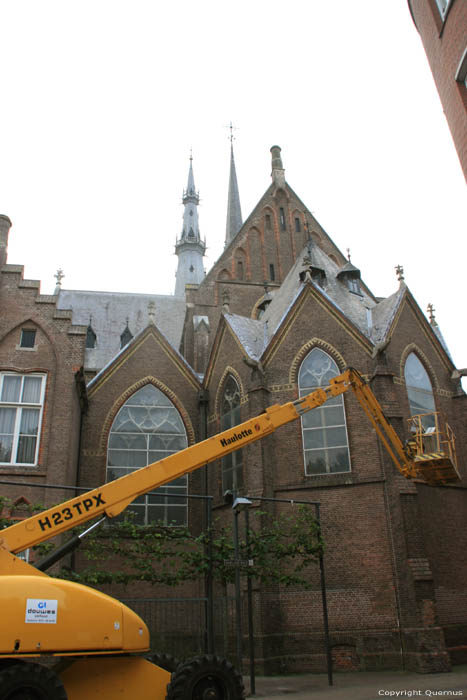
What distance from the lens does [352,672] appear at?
55.4 ft

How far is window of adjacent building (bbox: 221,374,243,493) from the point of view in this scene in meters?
21.3

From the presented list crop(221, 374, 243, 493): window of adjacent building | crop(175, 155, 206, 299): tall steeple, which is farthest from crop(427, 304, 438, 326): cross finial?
crop(175, 155, 206, 299): tall steeple

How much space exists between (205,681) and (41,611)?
266 centimetres

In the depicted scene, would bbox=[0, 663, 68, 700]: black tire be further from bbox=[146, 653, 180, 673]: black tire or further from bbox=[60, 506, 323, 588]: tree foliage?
bbox=[60, 506, 323, 588]: tree foliage

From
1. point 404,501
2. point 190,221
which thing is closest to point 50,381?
point 404,501

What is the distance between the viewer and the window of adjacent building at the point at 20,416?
62.9ft

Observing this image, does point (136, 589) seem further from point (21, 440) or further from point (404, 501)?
point (404, 501)

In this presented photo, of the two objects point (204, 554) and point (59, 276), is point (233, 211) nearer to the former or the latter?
point (59, 276)

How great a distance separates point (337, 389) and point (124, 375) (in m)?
13.8

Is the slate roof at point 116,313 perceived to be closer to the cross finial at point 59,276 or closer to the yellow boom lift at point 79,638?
the cross finial at point 59,276

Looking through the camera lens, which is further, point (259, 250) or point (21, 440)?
point (259, 250)

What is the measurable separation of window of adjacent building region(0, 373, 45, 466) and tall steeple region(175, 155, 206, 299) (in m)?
43.9

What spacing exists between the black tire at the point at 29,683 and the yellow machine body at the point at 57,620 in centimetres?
23

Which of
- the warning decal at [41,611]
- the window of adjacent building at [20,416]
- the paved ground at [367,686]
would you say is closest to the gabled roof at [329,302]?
the window of adjacent building at [20,416]
